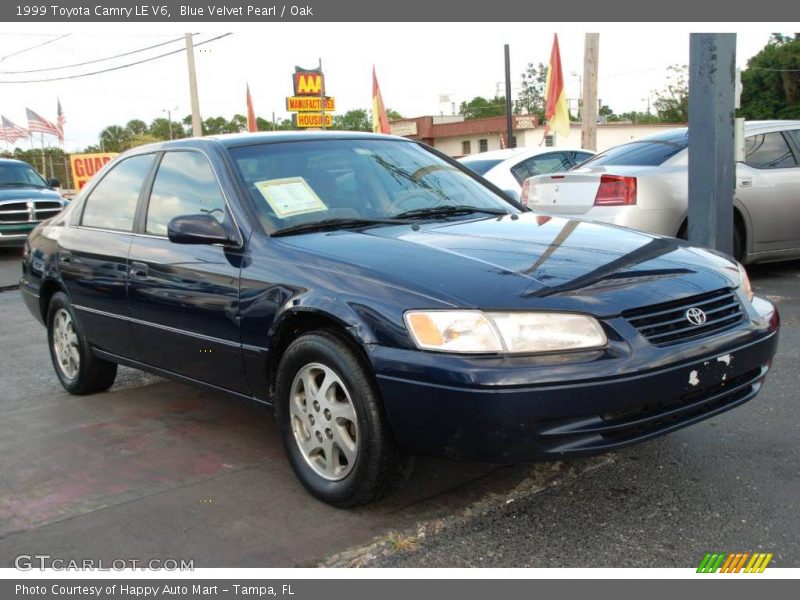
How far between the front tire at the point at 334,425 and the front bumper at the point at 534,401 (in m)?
0.11

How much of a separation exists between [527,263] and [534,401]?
2.02ft

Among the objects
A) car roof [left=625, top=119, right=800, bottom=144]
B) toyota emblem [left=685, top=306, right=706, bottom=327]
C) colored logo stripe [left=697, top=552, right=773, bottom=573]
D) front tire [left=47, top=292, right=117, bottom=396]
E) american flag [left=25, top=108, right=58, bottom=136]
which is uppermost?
american flag [left=25, top=108, right=58, bottom=136]

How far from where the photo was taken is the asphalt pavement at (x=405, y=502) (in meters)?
2.89

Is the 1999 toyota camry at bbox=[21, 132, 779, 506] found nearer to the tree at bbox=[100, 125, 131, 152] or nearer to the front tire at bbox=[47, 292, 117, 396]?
the front tire at bbox=[47, 292, 117, 396]

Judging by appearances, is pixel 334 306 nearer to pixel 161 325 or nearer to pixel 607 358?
pixel 607 358

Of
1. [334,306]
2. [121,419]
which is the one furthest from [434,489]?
[121,419]

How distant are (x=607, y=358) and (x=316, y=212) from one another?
1584 millimetres

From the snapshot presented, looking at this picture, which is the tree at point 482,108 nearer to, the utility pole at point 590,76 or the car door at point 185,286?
the utility pole at point 590,76

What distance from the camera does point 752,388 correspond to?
3.28 metres

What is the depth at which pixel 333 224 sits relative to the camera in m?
3.70

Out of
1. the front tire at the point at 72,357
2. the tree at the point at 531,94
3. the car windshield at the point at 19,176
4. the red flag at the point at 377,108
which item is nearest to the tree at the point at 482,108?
the tree at the point at 531,94

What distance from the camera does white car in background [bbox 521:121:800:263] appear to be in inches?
287

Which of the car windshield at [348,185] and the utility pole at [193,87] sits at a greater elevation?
the utility pole at [193,87]

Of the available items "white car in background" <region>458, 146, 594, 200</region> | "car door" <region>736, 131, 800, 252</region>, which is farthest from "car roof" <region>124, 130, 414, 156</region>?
"white car in background" <region>458, 146, 594, 200</region>
